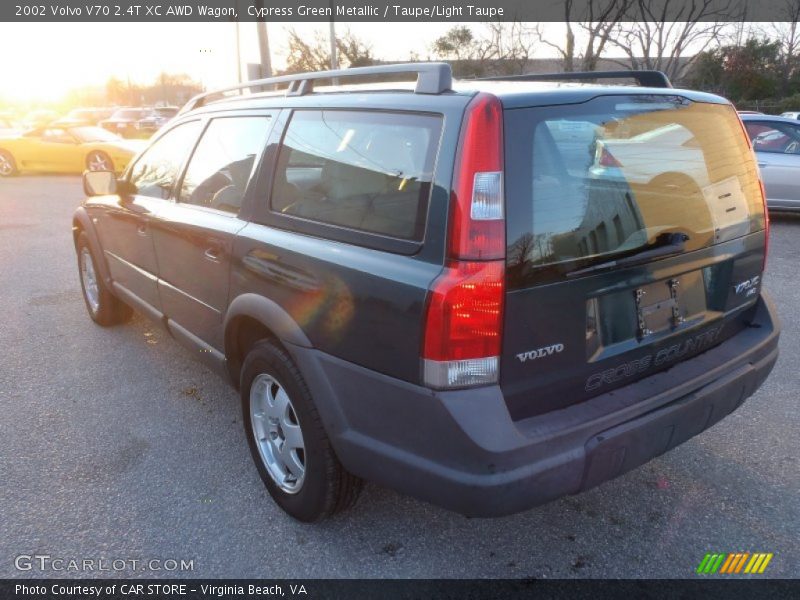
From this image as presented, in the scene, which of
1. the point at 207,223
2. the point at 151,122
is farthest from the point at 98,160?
the point at 207,223

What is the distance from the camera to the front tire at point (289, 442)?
2402mm

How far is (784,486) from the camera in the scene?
9.24ft

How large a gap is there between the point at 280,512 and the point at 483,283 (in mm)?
1518

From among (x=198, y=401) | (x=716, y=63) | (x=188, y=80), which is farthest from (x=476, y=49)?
(x=188, y=80)

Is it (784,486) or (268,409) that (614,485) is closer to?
(784,486)

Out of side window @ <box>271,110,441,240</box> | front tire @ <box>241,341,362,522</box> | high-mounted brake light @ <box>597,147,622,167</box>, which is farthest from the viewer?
front tire @ <box>241,341,362,522</box>

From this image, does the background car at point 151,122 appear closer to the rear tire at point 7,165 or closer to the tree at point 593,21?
the rear tire at point 7,165

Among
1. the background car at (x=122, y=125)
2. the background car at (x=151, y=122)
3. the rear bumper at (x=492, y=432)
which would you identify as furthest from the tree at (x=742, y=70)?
the rear bumper at (x=492, y=432)

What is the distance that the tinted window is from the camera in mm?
8399

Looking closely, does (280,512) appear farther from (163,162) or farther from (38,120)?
(38,120)

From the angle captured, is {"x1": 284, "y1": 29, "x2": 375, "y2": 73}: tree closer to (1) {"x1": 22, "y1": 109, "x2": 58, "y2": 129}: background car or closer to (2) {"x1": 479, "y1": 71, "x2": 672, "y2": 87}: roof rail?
(1) {"x1": 22, "y1": 109, "x2": 58, "y2": 129}: background car

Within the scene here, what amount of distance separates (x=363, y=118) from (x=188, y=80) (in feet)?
198

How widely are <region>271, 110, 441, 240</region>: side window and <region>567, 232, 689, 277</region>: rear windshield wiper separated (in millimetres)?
581

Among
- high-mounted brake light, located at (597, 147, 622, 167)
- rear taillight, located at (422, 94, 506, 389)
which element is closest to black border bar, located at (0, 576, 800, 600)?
rear taillight, located at (422, 94, 506, 389)
